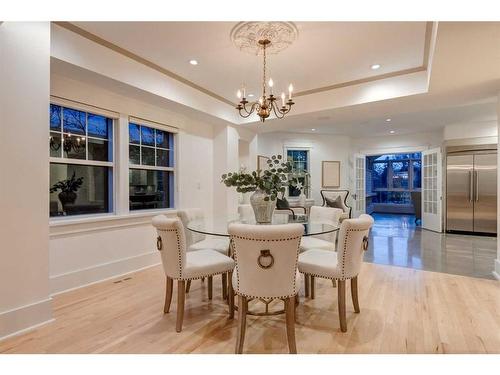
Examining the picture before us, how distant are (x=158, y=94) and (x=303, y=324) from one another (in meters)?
3.09

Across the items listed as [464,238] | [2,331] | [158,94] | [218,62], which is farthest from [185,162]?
[464,238]

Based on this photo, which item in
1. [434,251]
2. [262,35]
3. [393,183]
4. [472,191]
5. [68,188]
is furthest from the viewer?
[393,183]

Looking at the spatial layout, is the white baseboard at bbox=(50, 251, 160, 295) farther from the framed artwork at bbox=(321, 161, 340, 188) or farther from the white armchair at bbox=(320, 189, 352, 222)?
the framed artwork at bbox=(321, 161, 340, 188)

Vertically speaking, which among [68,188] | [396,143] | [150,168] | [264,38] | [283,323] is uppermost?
[264,38]

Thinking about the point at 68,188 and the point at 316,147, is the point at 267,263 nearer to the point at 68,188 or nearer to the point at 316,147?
the point at 68,188

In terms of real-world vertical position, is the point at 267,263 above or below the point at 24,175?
below

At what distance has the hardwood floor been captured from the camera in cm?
195

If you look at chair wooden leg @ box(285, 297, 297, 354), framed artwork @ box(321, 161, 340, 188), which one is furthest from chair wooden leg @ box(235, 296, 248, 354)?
framed artwork @ box(321, 161, 340, 188)

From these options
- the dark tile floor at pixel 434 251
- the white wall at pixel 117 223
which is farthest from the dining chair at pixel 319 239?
the white wall at pixel 117 223

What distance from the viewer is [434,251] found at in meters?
4.77

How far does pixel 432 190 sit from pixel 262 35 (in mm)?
6387

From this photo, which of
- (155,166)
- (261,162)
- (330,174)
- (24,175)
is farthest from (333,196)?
(24,175)

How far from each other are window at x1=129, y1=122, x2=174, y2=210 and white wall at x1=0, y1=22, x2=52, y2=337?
1.63m
